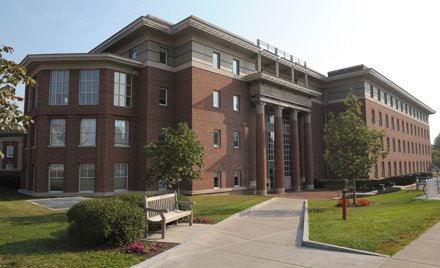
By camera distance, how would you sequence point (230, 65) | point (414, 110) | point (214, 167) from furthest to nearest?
point (414, 110)
point (230, 65)
point (214, 167)

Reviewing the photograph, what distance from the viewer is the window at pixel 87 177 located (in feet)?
79.4

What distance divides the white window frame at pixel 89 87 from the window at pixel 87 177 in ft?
15.4

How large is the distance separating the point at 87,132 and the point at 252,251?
64.7ft

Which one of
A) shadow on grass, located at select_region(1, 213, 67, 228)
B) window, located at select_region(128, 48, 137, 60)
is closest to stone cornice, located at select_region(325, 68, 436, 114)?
window, located at select_region(128, 48, 137, 60)

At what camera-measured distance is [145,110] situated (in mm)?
25922

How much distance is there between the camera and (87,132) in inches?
978

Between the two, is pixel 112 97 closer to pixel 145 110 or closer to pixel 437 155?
pixel 145 110

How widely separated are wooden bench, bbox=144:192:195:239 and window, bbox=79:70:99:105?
610 inches

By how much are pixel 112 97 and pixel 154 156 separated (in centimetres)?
1125

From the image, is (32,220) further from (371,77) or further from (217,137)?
(371,77)

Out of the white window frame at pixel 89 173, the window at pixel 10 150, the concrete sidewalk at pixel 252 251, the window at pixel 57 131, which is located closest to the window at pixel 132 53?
the window at pixel 57 131

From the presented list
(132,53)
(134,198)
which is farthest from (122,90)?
(134,198)

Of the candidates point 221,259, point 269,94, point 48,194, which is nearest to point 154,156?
point 221,259

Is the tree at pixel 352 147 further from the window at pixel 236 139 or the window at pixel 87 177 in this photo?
the window at pixel 87 177
